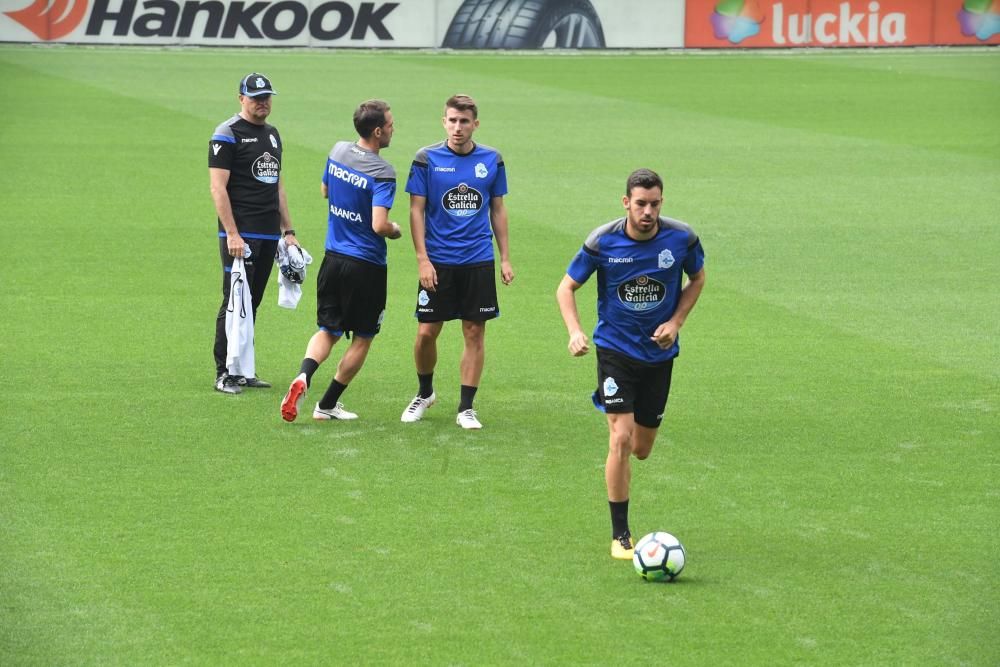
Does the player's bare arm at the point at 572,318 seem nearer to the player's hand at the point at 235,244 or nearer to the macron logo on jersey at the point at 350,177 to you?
the macron logo on jersey at the point at 350,177

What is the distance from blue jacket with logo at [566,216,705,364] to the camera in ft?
26.1

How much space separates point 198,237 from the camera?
1766cm

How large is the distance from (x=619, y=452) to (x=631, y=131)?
61.1 ft

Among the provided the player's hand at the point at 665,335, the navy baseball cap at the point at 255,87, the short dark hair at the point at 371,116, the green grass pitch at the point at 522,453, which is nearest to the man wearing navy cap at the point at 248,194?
the navy baseball cap at the point at 255,87

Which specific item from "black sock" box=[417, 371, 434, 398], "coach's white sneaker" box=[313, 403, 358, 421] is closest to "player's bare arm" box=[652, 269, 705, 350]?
"black sock" box=[417, 371, 434, 398]

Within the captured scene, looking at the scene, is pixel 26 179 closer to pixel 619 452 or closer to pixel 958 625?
pixel 619 452

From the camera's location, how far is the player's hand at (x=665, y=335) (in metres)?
7.88

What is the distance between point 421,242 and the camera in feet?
33.2

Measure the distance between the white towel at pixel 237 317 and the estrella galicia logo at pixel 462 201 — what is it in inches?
74.9

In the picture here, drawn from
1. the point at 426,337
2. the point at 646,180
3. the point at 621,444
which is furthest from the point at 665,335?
the point at 426,337

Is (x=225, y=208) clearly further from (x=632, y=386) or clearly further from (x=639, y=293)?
(x=632, y=386)

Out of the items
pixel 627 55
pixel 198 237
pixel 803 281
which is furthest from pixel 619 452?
pixel 627 55

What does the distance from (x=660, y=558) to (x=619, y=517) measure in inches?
19.8

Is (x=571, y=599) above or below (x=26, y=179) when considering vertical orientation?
below
